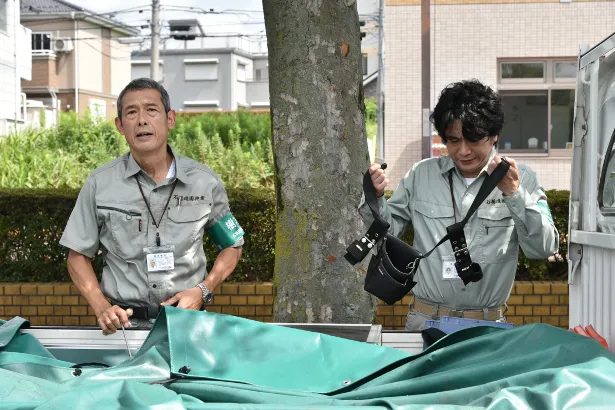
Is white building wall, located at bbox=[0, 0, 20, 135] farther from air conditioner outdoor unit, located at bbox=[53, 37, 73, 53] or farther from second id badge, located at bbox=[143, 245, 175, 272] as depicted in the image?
second id badge, located at bbox=[143, 245, 175, 272]

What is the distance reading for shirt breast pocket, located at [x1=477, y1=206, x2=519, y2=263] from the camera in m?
3.60

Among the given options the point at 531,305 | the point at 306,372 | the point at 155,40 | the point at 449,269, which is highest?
the point at 155,40

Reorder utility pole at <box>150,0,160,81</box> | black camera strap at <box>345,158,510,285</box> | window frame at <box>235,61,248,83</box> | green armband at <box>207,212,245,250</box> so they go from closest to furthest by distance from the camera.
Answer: black camera strap at <box>345,158,510,285</box> < green armband at <box>207,212,245,250</box> < utility pole at <box>150,0,160,81</box> < window frame at <box>235,61,248,83</box>

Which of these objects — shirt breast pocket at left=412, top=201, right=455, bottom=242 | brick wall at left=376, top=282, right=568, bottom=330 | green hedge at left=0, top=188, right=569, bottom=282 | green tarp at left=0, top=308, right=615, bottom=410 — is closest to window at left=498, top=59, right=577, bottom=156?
green hedge at left=0, top=188, right=569, bottom=282

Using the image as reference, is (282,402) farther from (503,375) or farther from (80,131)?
(80,131)

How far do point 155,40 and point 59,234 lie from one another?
2923 cm

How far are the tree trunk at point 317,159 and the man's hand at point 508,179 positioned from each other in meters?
1.53

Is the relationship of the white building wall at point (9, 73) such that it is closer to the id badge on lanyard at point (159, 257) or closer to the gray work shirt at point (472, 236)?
the id badge on lanyard at point (159, 257)

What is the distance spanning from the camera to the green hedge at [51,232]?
7.51 meters

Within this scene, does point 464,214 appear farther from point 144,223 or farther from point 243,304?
point 243,304

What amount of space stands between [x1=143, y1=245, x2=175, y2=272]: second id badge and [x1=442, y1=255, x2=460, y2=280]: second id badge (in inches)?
47.3

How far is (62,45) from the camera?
46156 millimetres

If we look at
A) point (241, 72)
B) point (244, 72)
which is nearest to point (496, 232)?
point (241, 72)

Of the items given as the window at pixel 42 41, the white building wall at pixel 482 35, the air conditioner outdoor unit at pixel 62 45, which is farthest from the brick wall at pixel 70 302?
the window at pixel 42 41
